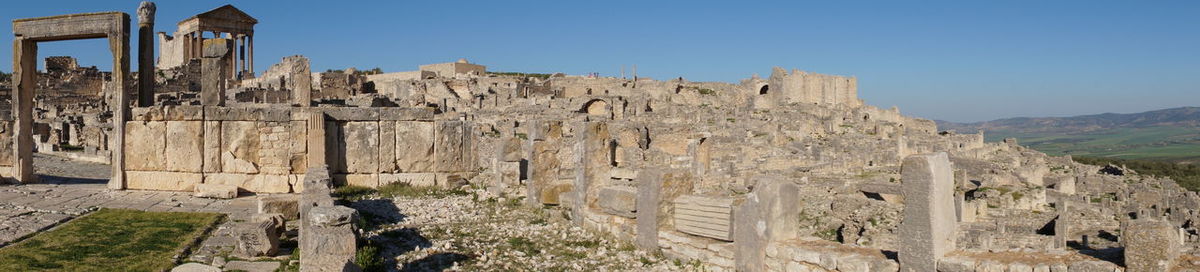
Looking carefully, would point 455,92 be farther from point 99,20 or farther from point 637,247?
point 637,247

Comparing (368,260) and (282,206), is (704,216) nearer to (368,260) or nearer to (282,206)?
(368,260)

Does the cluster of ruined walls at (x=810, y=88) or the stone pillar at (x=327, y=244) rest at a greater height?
the cluster of ruined walls at (x=810, y=88)

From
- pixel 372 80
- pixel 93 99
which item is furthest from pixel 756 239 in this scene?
pixel 372 80

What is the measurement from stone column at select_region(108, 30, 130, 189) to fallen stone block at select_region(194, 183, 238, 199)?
147 centimetres

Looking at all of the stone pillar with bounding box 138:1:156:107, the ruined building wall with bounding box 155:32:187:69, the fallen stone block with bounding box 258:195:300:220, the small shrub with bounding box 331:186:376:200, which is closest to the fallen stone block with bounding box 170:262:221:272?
the fallen stone block with bounding box 258:195:300:220

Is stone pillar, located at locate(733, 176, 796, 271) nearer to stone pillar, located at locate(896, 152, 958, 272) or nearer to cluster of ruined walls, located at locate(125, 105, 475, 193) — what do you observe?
stone pillar, located at locate(896, 152, 958, 272)

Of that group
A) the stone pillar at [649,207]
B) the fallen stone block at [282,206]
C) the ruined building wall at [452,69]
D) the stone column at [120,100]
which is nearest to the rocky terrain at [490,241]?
the stone pillar at [649,207]

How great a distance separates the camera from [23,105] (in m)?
14.0

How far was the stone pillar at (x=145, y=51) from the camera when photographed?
45.3 feet

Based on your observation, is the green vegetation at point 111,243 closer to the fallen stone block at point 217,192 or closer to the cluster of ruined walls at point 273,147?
the fallen stone block at point 217,192

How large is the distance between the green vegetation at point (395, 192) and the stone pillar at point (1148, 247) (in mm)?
9087

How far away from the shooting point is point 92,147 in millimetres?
22891

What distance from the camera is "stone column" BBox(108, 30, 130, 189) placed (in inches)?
502

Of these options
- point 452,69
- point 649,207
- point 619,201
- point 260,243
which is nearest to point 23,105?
point 260,243
